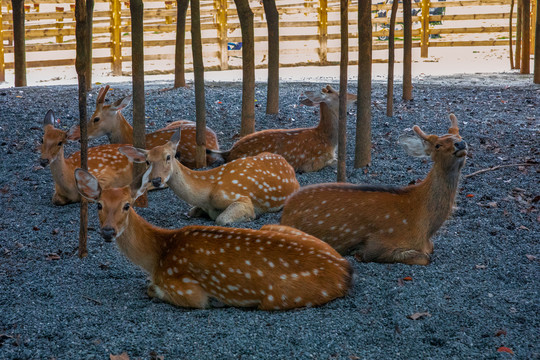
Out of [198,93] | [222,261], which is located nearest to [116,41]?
[198,93]

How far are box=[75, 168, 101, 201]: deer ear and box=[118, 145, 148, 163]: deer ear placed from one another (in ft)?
4.44

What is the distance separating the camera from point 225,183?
20.6ft

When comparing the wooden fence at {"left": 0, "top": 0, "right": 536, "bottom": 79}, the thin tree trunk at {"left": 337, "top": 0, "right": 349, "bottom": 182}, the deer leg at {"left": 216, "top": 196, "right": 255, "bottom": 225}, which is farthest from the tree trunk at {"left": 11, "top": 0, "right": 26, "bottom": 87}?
the thin tree trunk at {"left": 337, "top": 0, "right": 349, "bottom": 182}

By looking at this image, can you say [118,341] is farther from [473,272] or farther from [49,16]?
[49,16]

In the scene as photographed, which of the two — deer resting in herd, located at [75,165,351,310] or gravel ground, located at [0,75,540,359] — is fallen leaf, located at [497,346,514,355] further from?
deer resting in herd, located at [75,165,351,310]

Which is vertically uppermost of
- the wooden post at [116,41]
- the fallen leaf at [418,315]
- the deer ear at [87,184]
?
the wooden post at [116,41]

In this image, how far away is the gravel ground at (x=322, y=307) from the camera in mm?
3564

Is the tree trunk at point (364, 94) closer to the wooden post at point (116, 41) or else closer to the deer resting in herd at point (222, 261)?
the deer resting in herd at point (222, 261)

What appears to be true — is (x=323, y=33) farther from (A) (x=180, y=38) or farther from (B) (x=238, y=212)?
(B) (x=238, y=212)

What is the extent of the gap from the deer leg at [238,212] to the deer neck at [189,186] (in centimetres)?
26

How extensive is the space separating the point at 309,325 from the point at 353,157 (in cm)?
445

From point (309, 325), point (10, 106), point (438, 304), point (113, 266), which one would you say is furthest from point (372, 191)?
point (10, 106)

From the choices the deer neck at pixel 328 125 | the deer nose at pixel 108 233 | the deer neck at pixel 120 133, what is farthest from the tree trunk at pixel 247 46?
the deer nose at pixel 108 233

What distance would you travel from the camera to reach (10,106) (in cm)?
1011
